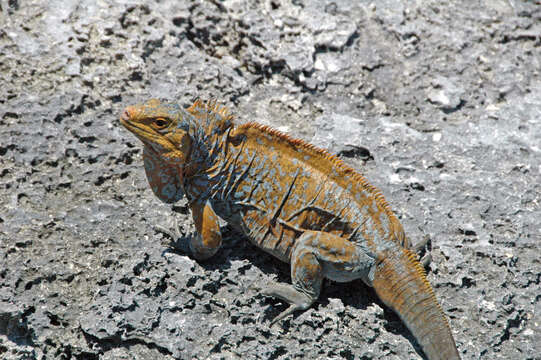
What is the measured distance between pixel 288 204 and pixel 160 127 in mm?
1185

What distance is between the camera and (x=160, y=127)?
4.74 m

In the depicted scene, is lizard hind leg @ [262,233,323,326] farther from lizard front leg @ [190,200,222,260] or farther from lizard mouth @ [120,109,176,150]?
lizard mouth @ [120,109,176,150]

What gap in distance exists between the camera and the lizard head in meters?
4.73

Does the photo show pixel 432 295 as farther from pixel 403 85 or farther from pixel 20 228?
pixel 20 228

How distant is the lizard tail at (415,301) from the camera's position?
Result: 467 centimetres

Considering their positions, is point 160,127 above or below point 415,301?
above

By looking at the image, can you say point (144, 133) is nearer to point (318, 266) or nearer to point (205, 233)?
point (205, 233)

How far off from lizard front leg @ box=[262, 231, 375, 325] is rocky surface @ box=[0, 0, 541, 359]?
0.15 m

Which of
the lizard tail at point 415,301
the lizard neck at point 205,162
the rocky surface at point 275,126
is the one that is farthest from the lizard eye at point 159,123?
the lizard tail at point 415,301

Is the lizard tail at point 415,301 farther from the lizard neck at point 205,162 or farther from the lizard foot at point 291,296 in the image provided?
the lizard neck at point 205,162

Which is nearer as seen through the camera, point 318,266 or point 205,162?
point 318,266

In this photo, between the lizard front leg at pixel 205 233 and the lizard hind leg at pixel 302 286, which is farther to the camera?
the lizard front leg at pixel 205 233

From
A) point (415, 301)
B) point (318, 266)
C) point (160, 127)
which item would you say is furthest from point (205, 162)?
point (415, 301)

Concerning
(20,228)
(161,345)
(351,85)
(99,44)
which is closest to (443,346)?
(161,345)
